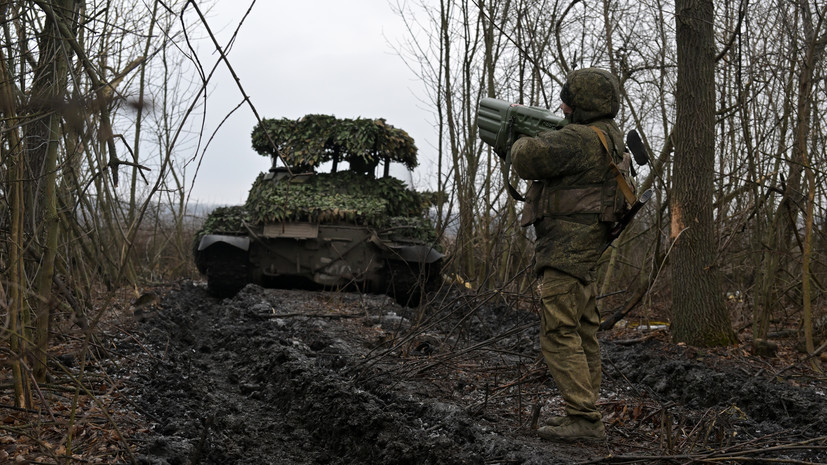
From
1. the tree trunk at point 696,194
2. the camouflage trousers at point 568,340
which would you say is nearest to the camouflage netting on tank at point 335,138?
the tree trunk at point 696,194

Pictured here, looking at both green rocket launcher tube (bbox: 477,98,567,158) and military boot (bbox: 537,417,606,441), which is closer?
military boot (bbox: 537,417,606,441)

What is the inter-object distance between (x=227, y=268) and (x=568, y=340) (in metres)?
7.70

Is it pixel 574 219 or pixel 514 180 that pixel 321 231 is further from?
pixel 574 219

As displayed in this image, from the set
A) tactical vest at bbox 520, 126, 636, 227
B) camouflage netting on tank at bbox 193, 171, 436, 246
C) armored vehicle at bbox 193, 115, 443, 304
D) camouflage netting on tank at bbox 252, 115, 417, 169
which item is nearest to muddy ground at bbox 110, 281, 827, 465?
tactical vest at bbox 520, 126, 636, 227

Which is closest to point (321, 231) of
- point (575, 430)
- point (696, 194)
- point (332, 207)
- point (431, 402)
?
point (332, 207)

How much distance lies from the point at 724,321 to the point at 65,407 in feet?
17.7

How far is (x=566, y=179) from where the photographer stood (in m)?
3.91

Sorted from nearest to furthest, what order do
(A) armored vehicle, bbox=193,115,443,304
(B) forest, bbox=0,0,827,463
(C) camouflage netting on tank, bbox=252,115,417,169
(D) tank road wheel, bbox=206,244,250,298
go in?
1. (B) forest, bbox=0,0,827,463
2. (A) armored vehicle, bbox=193,115,443,304
3. (D) tank road wheel, bbox=206,244,250,298
4. (C) camouflage netting on tank, bbox=252,115,417,169

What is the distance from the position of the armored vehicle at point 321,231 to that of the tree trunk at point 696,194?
3792mm

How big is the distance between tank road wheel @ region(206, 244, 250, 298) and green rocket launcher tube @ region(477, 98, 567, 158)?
22.0 feet

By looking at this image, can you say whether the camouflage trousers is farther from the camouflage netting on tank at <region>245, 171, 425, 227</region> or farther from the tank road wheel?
the tank road wheel

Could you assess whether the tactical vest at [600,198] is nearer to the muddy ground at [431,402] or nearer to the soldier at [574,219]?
the soldier at [574,219]

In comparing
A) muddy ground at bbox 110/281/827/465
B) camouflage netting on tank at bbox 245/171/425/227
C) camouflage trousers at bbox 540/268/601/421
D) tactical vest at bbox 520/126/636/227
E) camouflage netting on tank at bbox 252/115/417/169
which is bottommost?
muddy ground at bbox 110/281/827/465

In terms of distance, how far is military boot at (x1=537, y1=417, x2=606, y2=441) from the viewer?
12.3ft
